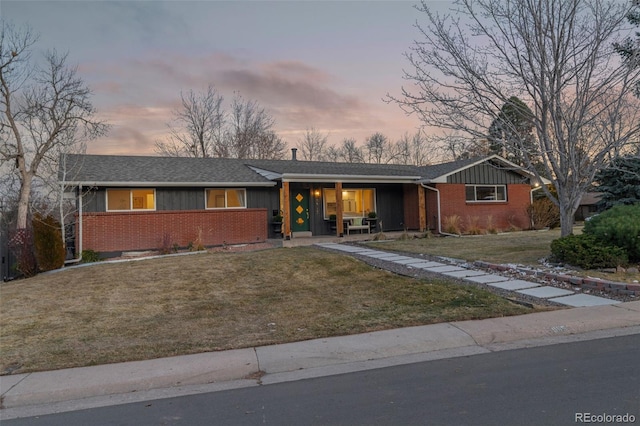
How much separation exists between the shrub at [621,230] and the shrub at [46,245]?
15.2 m

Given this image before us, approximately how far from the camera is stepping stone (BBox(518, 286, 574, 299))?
24.4ft

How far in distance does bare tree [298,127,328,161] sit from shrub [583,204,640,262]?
32785mm

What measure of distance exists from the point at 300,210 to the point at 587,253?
1121cm

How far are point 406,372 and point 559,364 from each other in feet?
5.47

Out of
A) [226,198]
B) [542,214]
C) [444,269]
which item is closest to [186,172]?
[226,198]

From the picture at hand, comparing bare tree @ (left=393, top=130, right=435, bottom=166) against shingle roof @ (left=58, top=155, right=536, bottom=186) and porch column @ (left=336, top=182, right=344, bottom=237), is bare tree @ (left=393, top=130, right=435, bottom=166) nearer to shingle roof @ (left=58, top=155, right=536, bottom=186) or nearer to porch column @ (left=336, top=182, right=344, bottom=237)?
shingle roof @ (left=58, top=155, right=536, bottom=186)

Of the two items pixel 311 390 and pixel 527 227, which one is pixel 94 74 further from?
pixel 527 227

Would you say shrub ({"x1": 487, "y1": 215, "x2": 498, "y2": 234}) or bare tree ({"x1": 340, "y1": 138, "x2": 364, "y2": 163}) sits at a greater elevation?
bare tree ({"x1": 340, "y1": 138, "x2": 364, "y2": 163})

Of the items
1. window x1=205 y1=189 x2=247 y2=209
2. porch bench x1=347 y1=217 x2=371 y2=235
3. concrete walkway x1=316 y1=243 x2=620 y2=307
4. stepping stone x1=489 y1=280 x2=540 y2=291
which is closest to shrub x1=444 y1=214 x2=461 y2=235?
porch bench x1=347 y1=217 x2=371 y2=235

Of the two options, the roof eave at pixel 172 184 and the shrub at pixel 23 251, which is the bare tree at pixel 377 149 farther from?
the shrub at pixel 23 251

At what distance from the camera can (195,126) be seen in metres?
33.3

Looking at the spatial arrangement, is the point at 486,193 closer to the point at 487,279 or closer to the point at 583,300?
the point at 487,279

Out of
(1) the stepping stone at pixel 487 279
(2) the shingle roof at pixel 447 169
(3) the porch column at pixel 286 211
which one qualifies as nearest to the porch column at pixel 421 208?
(2) the shingle roof at pixel 447 169

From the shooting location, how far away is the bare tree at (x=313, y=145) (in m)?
41.6
